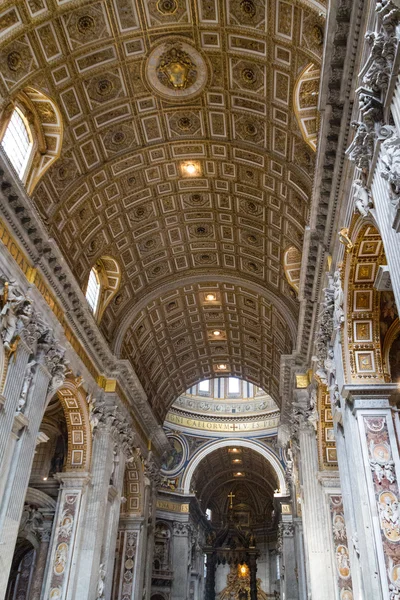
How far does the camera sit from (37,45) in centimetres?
1270

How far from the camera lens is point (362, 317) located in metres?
11.6

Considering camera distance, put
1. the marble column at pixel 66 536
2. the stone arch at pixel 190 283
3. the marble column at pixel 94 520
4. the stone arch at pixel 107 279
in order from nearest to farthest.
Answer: the marble column at pixel 66 536, the marble column at pixel 94 520, the stone arch at pixel 107 279, the stone arch at pixel 190 283

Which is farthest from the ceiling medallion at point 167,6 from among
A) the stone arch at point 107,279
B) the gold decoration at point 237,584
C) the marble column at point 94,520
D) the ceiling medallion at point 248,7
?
the gold decoration at point 237,584

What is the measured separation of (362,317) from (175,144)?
8559 millimetres

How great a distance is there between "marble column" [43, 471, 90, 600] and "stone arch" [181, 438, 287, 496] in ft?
74.7

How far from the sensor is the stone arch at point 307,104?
13.0 metres

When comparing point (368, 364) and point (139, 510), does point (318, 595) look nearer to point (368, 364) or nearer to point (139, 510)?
point (368, 364)

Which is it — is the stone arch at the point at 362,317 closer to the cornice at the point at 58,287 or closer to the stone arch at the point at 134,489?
the cornice at the point at 58,287

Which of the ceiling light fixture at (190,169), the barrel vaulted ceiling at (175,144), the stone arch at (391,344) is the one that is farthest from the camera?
the ceiling light fixture at (190,169)

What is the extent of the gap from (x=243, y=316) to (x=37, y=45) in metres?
15.1

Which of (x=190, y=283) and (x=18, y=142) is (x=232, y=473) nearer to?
(x=190, y=283)

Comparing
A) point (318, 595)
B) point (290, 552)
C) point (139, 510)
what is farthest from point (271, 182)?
point (290, 552)

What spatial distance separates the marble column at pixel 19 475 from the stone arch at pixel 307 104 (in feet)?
30.0

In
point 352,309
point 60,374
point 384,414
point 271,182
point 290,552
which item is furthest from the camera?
point 290,552
